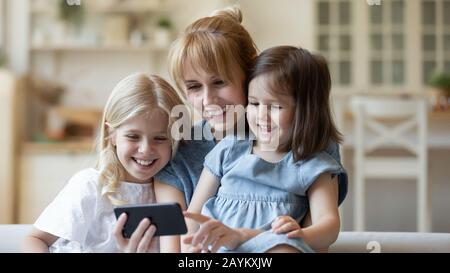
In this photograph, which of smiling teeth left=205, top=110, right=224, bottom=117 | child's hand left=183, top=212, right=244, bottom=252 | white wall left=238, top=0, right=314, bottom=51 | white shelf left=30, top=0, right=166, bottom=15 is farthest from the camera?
white wall left=238, top=0, right=314, bottom=51

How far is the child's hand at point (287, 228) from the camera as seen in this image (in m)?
0.81

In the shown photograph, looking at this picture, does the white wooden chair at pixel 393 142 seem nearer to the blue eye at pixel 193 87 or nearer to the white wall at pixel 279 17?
the white wall at pixel 279 17

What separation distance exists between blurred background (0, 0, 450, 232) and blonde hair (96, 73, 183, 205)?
2041 millimetres

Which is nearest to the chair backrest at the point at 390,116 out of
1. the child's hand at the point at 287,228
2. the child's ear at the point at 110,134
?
the child's ear at the point at 110,134

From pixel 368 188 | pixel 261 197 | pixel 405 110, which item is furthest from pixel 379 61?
pixel 261 197

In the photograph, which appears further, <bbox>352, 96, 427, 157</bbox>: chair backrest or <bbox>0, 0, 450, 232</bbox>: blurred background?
<bbox>0, 0, 450, 232</bbox>: blurred background

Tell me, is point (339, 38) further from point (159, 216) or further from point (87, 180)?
point (159, 216)

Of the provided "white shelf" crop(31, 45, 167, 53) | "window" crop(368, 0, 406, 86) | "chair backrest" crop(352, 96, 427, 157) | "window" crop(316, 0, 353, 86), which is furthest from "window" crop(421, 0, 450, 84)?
"white shelf" crop(31, 45, 167, 53)

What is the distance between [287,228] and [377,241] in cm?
26

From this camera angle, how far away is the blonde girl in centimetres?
98

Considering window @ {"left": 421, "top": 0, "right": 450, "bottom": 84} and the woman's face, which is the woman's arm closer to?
the woman's face

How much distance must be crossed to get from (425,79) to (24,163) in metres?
2.23

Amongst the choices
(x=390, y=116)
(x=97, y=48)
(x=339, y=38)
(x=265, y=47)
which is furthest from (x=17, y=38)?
(x=390, y=116)
